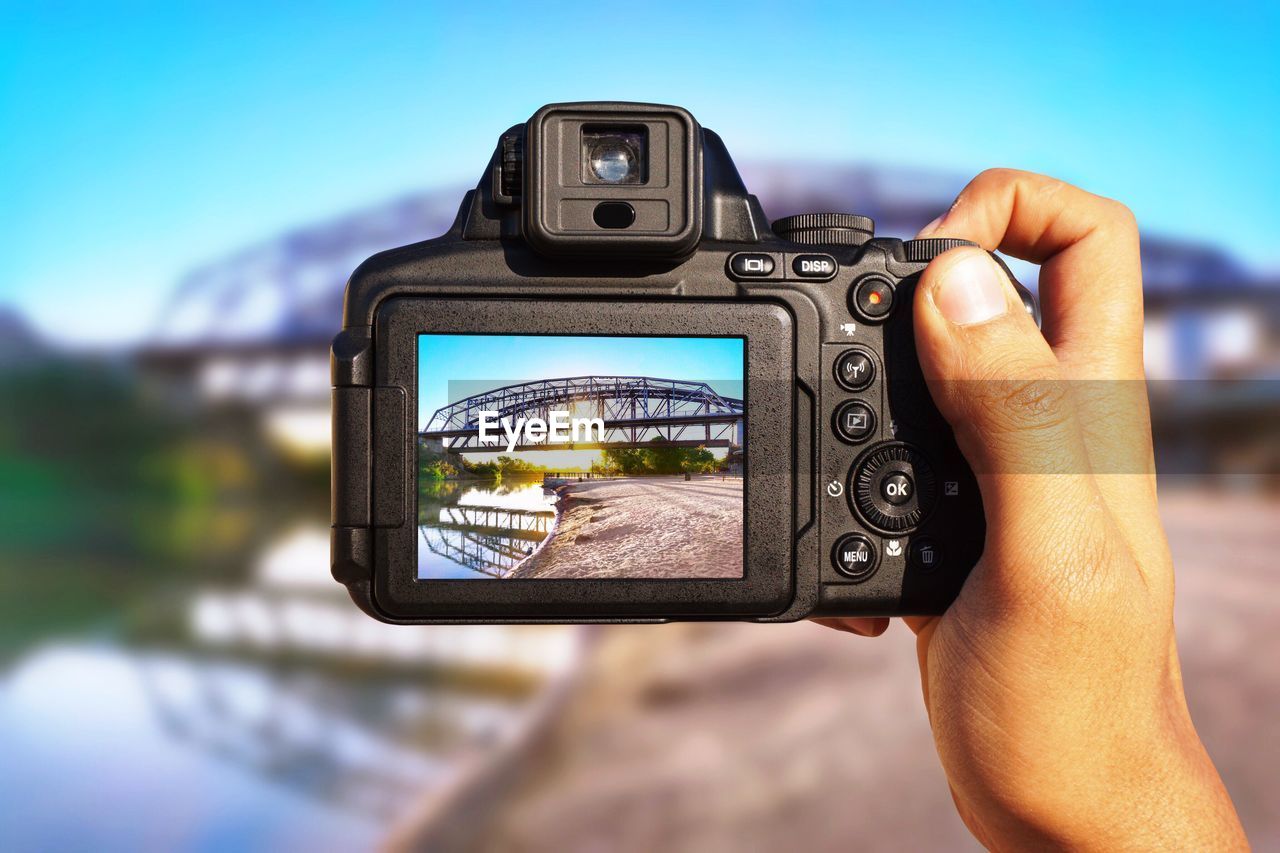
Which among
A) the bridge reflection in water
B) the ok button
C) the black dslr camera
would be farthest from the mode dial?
the bridge reflection in water

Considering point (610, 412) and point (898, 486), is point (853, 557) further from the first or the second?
point (610, 412)

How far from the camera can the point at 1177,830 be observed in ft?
2.70

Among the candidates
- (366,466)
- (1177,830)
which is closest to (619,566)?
(366,466)

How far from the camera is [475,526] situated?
2.81 ft

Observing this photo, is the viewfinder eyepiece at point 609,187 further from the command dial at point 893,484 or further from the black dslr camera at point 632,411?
the command dial at point 893,484

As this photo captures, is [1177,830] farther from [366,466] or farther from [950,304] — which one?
[366,466]

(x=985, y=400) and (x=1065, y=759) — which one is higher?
(x=985, y=400)

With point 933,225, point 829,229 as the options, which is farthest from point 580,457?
point 933,225

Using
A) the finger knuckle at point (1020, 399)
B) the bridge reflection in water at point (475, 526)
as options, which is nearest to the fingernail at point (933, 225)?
the finger knuckle at point (1020, 399)

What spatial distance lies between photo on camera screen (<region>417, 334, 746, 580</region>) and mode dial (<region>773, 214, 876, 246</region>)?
0.17 meters

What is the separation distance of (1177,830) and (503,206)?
3.09 feet

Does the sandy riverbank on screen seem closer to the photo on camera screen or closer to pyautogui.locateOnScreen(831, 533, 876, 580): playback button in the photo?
the photo on camera screen

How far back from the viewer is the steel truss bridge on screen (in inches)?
32.4

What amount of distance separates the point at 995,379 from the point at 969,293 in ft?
0.30
